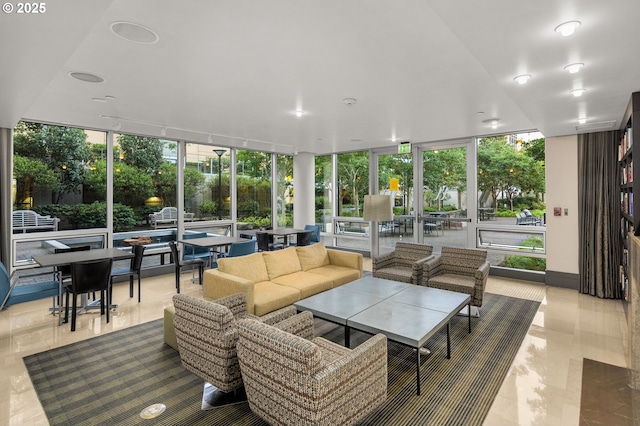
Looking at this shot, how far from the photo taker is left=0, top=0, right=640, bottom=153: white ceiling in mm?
2061

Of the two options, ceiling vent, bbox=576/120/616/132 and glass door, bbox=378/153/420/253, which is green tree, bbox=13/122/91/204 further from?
ceiling vent, bbox=576/120/616/132

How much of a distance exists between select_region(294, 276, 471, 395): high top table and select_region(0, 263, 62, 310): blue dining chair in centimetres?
306

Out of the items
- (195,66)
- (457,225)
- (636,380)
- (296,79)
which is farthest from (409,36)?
(457,225)

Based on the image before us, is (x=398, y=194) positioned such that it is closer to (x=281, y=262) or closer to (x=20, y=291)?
(x=281, y=262)

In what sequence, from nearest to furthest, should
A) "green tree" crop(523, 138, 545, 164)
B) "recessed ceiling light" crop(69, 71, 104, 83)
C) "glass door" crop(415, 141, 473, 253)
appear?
1. "recessed ceiling light" crop(69, 71, 104, 83)
2. "green tree" crop(523, 138, 545, 164)
3. "glass door" crop(415, 141, 473, 253)

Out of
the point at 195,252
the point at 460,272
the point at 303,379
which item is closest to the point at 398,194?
the point at 460,272

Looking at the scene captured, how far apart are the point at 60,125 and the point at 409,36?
582 centimetres

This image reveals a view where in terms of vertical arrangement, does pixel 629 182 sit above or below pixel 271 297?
above

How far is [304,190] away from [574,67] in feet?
22.0

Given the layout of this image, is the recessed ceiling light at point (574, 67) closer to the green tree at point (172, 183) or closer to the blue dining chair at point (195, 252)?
the blue dining chair at point (195, 252)

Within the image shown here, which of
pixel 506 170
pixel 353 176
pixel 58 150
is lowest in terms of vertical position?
pixel 506 170

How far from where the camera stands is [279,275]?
15.3 feet

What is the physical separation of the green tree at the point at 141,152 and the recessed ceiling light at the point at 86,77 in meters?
3.13

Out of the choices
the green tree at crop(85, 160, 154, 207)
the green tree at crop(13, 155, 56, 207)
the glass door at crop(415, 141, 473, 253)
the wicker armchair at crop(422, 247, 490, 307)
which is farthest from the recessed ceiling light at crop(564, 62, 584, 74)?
the green tree at crop(13, 155, 56, 207)
